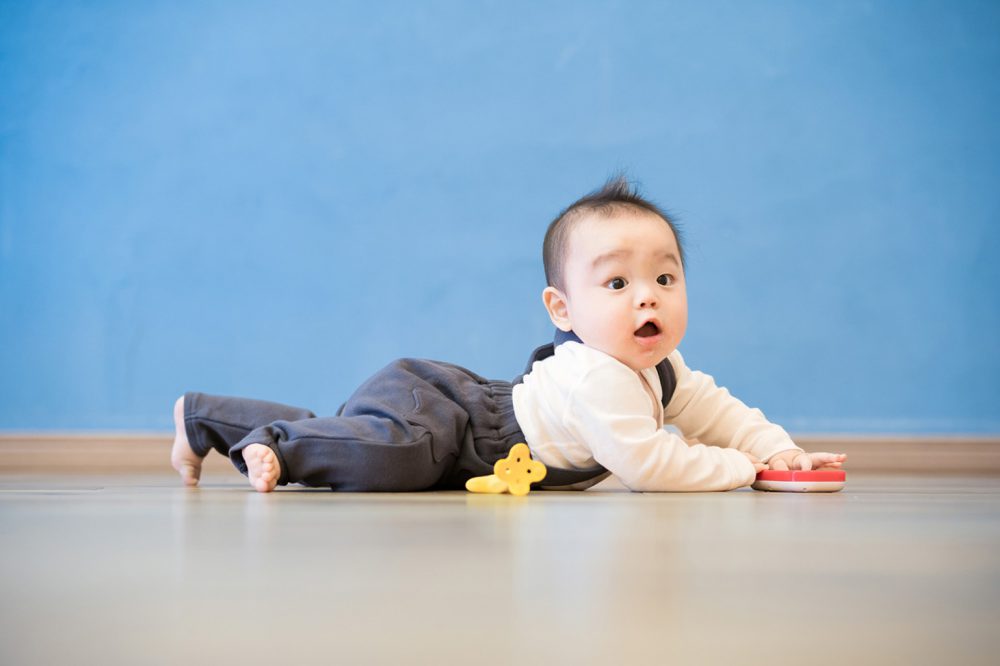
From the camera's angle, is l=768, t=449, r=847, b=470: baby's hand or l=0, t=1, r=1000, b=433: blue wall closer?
l=768, t=449, r=847, b=470: baby's hand

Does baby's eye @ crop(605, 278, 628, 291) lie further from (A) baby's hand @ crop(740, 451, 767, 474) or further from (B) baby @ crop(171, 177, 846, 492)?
(A) baby's hand @ crop(740, 451, 767, 474)

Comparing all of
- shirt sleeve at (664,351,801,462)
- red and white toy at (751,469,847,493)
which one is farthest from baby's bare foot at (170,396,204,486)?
red and white toy at (751,469,847,493)

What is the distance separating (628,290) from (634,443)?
8.1 inches

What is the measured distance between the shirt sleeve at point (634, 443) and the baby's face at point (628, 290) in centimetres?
4

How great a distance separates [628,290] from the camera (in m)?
1.29

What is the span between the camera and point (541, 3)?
2506 millimetres

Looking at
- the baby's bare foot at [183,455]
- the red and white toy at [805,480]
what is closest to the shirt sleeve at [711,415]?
the red and white toy at [805,480]

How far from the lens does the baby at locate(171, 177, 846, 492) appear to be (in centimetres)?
125

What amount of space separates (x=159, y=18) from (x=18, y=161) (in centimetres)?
50

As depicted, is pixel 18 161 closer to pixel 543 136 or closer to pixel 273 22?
pixel 273 22

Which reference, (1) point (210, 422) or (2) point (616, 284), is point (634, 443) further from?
(1) point (210, 422)

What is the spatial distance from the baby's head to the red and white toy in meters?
0.22

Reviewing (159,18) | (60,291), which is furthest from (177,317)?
(159,18)

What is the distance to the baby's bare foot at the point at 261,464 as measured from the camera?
4.15 feet
